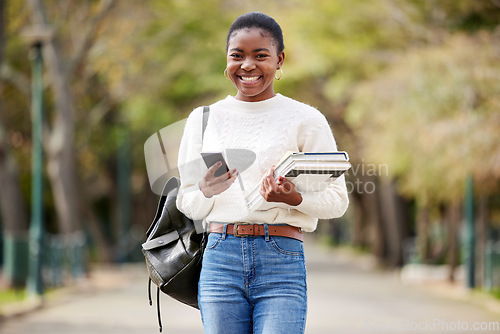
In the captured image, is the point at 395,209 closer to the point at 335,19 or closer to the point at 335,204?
the point at 335,19

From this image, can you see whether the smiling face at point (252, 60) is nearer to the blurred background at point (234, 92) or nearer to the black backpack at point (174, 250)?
the black backpack at point (174, 250)

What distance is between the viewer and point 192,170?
145 inches

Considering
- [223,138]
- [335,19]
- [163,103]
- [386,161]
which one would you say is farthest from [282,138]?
[163,103]

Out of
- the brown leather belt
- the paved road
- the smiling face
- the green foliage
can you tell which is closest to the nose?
the smiling face

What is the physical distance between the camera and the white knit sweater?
140 inches

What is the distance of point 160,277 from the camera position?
3725mm

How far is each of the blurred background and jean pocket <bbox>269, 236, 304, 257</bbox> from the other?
9718mm

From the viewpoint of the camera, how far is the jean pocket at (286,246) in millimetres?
3523

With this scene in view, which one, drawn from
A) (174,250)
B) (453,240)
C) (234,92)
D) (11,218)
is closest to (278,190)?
(174,250)

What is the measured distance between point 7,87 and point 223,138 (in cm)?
2172

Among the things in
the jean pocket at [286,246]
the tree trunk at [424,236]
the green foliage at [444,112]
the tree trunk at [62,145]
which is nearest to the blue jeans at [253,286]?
the jean pocket at [286,246]

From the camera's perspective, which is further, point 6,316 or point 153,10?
point 153,10

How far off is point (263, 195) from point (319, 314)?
11582 millimetres

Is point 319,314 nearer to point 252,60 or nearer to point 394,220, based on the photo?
point 252,60
